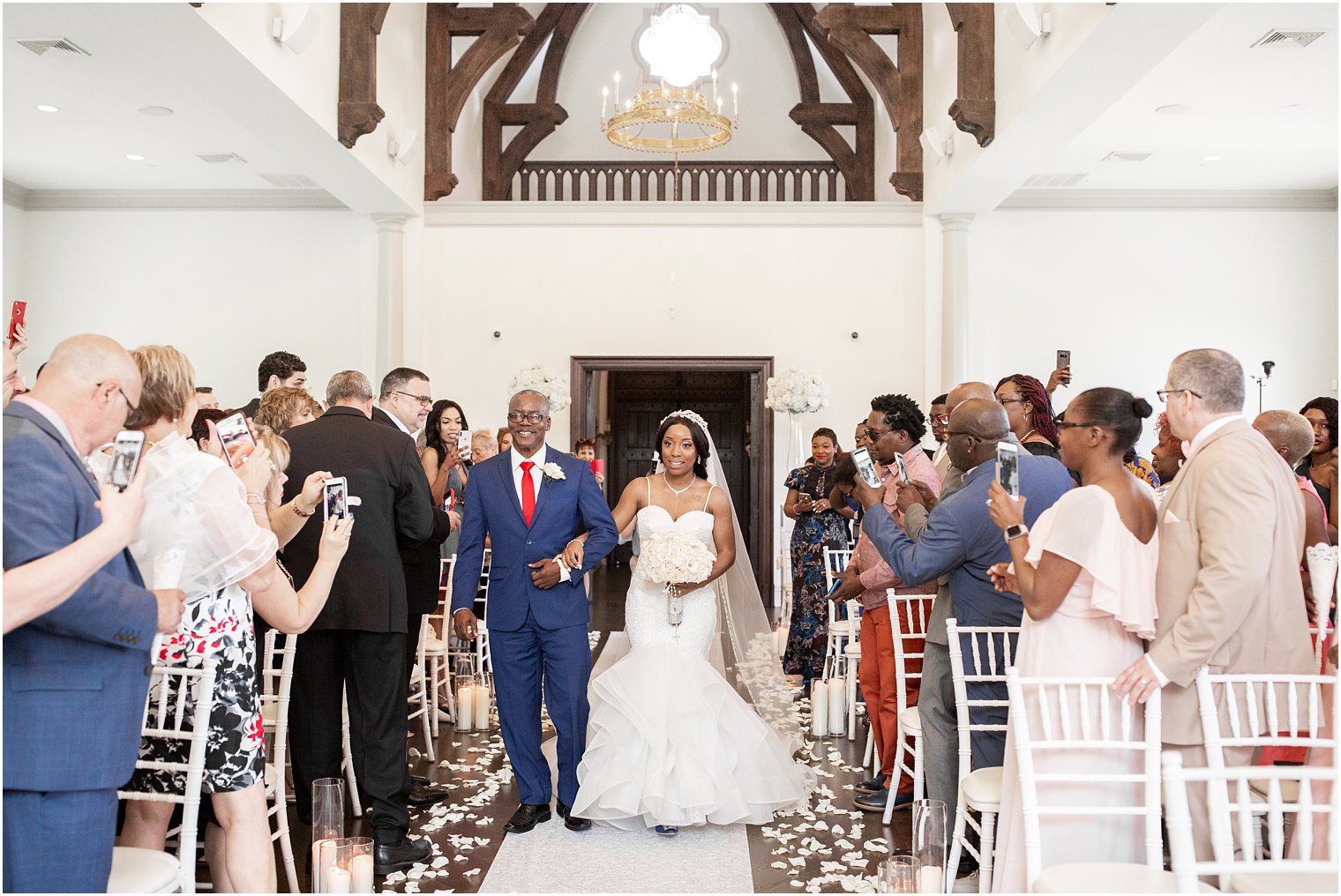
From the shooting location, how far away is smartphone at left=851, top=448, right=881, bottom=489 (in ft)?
12.1

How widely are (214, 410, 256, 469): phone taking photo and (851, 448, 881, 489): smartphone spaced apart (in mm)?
1970

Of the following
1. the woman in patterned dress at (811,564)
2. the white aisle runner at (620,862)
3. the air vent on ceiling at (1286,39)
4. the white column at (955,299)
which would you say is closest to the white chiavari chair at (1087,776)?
the white aisle runner at (620,862)

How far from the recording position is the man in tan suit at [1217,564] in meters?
2.72

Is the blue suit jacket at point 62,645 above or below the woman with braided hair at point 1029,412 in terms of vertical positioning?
below

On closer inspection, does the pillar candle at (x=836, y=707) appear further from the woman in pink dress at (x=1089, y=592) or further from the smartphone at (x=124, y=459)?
the smartphone at (x=124, y=459)

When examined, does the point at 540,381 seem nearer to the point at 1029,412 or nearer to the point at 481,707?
the point at 481,707

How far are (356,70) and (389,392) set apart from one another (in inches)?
166

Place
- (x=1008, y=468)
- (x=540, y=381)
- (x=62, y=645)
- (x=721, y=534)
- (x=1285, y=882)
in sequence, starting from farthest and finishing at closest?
(x=540, y=381), (x=721, y=534), (x=1008, y=468), (x=1285, y=882), (x=62, y=645)

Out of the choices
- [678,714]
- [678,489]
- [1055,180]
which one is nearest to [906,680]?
[678,714]

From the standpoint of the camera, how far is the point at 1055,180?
1030cm

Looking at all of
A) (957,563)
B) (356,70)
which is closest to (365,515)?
(957,563)

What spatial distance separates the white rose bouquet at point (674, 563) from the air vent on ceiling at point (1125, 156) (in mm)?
6951

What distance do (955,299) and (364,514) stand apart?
7588 millimetres

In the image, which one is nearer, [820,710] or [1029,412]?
[1029,412]
